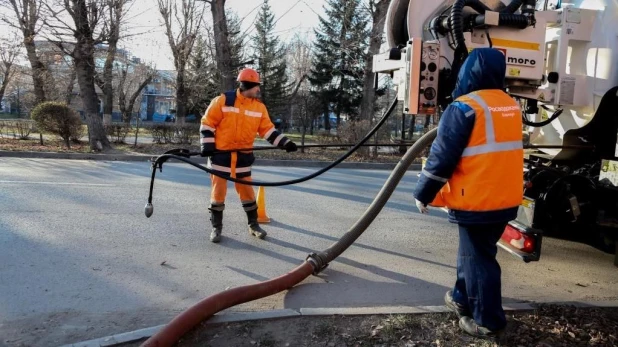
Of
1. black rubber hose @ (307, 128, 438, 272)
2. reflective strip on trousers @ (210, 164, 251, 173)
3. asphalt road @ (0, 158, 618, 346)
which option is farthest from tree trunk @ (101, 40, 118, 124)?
black rubber hose @ (307, 128, 438, 272)

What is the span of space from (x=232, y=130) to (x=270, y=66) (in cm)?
3462

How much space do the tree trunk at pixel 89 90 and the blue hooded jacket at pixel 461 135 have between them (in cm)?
1430

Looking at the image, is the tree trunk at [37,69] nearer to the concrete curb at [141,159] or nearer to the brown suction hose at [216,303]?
→ the concrete curb at [141,159]

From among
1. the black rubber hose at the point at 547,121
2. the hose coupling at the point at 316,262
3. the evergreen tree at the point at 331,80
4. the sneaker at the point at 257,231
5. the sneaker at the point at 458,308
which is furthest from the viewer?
the evergreen tree at the point at 331,80

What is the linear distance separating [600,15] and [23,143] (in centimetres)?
1770

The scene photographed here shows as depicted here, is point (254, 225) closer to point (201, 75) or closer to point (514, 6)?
point (514, 6)

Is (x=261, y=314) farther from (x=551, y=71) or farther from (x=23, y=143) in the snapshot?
(x=23, y=143)

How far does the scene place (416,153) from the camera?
160 inches

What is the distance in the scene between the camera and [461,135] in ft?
9.25

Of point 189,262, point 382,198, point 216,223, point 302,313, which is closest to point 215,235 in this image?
point 216,223

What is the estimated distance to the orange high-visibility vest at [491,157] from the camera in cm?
282

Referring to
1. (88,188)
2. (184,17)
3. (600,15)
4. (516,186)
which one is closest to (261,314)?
(516,186)

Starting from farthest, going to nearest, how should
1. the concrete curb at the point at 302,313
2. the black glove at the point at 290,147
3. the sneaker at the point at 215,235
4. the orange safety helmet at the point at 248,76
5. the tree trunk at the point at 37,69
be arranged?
1. the tree trunk at the point at 37,69
2. the sneaker at the point at 215,235
3. the orange safety helmet at the point at 248,76
4. the black glove at the point at 290,147
5. the concrete curb at the point at 302,313

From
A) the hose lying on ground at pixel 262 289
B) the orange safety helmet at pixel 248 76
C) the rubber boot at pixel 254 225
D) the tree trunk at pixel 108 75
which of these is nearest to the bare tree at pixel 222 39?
the tree trunk at pixel 108 75
